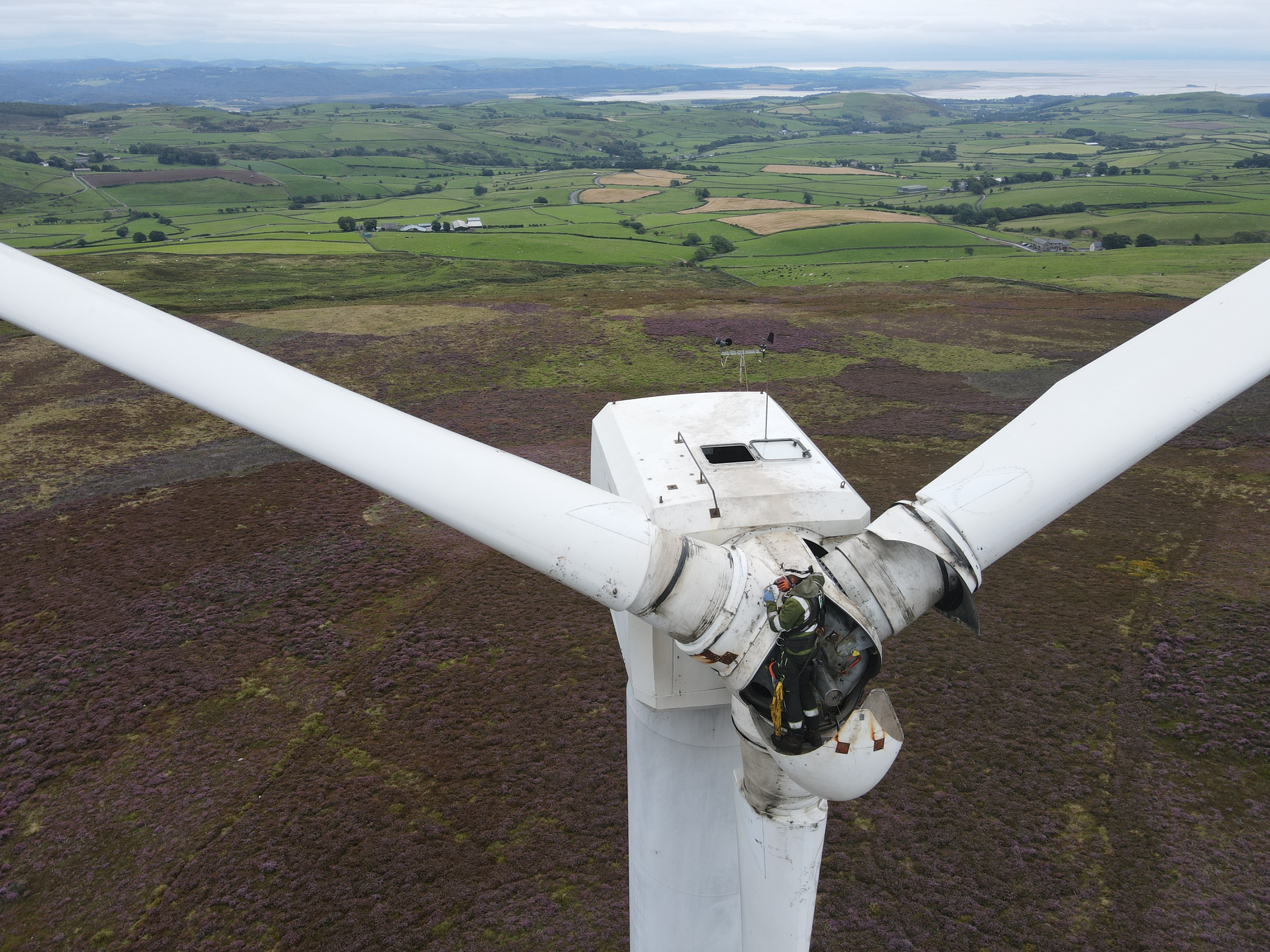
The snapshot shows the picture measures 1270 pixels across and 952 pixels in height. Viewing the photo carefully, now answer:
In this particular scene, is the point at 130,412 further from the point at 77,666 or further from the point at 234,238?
the point at 234,238

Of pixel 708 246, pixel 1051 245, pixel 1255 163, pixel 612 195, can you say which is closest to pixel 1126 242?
pixel 1051 245

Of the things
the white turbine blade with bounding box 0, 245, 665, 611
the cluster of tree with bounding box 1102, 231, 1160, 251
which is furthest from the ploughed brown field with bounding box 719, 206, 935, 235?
the white turbine blade with bounding box 0, 245, 665, 611

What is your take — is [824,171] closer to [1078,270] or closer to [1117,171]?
[1117,171]

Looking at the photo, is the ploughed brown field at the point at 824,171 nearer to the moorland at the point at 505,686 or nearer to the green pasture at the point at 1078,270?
the green pasture at the point at 1078,270

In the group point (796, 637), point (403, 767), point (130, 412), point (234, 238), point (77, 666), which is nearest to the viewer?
point (796, 637)

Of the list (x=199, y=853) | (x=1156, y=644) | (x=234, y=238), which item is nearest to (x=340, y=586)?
(x=199, y=853)

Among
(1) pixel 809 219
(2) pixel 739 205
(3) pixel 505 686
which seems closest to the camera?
Result: (3) pixel 505 686

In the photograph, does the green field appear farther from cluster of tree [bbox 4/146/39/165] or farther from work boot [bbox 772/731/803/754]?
work boot [bbox 772/731/803/754]
